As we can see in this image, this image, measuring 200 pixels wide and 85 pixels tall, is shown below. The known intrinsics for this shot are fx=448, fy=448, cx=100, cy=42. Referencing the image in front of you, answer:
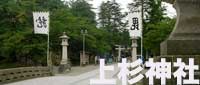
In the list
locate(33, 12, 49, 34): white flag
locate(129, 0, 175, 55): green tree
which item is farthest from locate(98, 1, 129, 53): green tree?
locate(33, 12, 49, 34): white flag

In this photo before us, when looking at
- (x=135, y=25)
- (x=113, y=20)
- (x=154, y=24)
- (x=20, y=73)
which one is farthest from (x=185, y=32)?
(x=113, y=20)

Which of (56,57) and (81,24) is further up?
(81,24)

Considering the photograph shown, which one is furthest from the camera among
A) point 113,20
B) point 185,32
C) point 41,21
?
point 113,20

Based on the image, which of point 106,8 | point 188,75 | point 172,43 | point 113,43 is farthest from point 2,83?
point 106,8

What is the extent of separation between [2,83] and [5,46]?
15.7 m

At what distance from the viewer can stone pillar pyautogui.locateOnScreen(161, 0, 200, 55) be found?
9727 mm

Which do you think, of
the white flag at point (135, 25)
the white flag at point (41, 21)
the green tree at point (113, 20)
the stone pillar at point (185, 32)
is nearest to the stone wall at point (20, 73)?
the white flag at point (41, 21)

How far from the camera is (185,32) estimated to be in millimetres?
9938

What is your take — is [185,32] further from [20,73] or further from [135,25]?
[135,25]

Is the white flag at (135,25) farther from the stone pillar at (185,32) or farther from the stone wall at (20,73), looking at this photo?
the stone pillar at (185,32)

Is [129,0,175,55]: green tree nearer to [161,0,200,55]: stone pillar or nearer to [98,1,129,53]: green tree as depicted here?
[98,1,129,53]: green tree

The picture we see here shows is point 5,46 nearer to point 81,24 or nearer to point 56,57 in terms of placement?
point 56,57

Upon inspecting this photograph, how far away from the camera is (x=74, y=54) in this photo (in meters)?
52.0

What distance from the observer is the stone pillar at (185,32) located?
9.73 m
